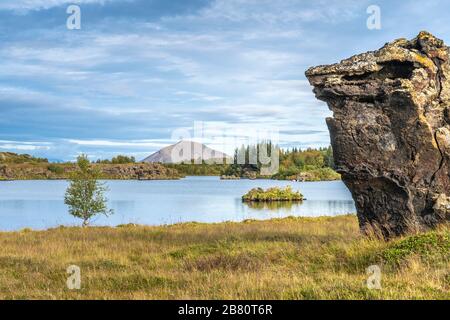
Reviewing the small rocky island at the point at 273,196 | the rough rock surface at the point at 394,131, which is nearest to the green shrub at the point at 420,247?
the rough rock surface at the point at 394,131

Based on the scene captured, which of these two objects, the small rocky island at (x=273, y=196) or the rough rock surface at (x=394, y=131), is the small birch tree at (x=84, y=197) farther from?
the small rocky island at (x=273, y=196)

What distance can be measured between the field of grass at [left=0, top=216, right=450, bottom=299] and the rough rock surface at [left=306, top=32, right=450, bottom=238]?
1164mm

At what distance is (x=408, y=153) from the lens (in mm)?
15172

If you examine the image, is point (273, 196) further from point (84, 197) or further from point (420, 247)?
point (420, 247)

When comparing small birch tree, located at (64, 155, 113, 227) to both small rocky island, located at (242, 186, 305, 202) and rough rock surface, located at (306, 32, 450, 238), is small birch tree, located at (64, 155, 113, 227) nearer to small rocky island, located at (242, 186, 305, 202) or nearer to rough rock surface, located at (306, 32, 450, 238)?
rough rock surface, located at (306, 32, 450, 238)

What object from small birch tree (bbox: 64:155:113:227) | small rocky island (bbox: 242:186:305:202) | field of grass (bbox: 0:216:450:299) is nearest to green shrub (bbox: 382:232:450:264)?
field of grass (bbox: 0:216:450:299)

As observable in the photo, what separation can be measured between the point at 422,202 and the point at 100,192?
25992mm

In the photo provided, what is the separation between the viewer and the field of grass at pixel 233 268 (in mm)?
9422

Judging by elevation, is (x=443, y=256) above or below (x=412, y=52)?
below

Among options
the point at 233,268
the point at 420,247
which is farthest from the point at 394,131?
the point at 233,268

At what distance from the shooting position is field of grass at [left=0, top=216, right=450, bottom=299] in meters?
9.42

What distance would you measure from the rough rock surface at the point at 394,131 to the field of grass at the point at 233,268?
1.16 meters
